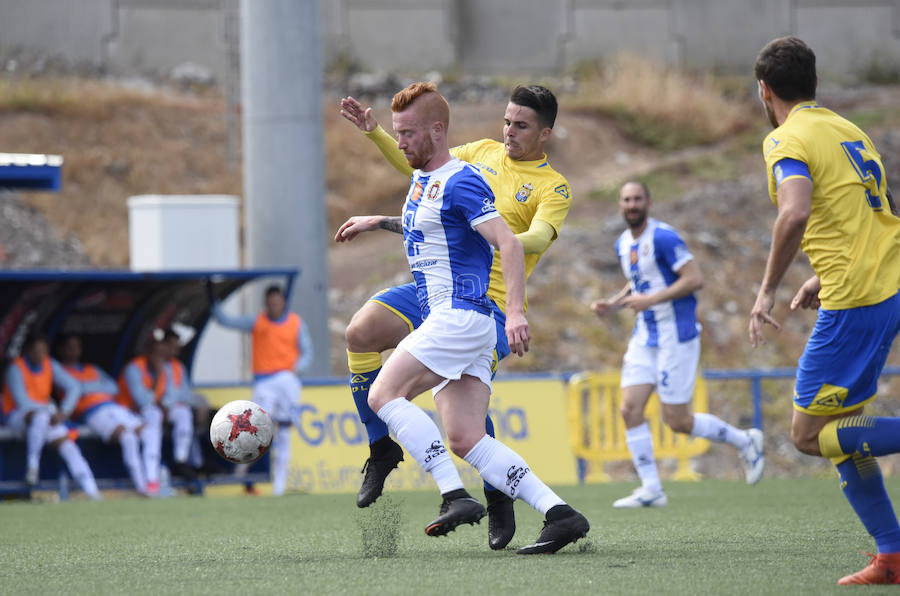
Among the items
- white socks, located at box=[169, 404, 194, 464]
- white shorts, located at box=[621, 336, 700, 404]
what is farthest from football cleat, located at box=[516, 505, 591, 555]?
white socks, located at box=[169, 404, 194, 464]

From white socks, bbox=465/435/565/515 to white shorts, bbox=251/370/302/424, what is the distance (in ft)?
25.1

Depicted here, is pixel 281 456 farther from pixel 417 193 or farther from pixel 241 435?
pixel 417 193

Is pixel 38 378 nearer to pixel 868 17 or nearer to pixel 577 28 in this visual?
pixel 577 28

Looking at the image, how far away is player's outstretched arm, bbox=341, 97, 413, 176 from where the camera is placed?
6.31 m

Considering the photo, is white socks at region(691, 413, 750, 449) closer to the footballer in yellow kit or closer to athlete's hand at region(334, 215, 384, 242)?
athlete's hand at region(334, 215, 384, 242)

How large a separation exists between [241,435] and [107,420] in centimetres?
708

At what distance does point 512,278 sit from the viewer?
545 cm

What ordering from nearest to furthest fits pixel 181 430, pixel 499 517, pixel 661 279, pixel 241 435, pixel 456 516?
1. pixel 456 516
2. pixel 499 517
3. pixel 241 435
4. pixel 661 279
5. pixel 181 430

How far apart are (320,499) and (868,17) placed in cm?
2399

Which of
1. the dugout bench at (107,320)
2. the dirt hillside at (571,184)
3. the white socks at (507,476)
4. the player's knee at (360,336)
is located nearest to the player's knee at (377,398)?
the white socks at (507,476)

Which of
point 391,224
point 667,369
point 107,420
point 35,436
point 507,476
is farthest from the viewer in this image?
point 107,420

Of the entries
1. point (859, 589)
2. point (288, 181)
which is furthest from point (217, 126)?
point (859, 589)

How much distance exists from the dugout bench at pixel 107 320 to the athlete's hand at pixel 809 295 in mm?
8350

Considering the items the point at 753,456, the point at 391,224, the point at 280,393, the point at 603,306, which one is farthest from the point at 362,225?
the point at 280,393
